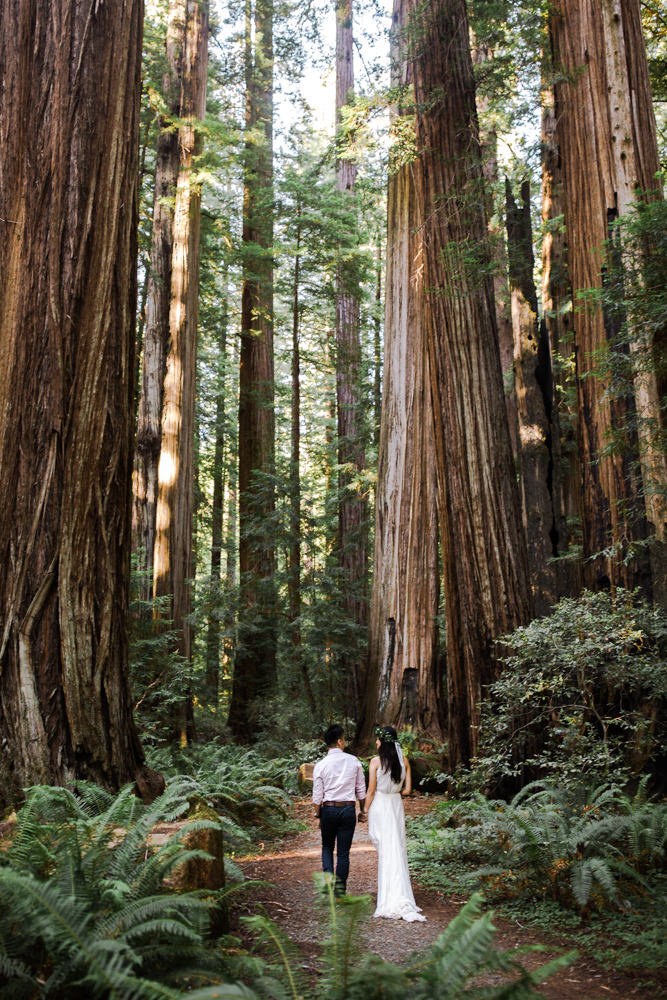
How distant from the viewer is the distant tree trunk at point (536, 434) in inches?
505

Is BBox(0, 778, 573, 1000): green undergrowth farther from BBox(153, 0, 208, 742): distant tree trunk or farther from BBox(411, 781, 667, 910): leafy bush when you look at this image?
BBox(153, 0, 208, 742): distant tree trunk

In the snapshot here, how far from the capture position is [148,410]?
14492 mm

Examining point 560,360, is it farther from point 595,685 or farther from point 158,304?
point 595,685

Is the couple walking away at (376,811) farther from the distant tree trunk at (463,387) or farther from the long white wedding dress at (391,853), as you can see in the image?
A: the distant tree trunk at (463,387)

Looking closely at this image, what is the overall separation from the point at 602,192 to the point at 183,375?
326 inches

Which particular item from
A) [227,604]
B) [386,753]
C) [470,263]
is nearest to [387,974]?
[386,753]

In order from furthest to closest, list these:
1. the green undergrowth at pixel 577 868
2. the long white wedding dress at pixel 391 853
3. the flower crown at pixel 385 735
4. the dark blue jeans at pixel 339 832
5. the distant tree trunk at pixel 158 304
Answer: the distant tree trunk at pixel 158 304
the flower crown at pixel 385 735
the dark blue jeans at pixel 339 832
the long white wedding dress at pixel 391 853
the green undergrowth at pixel 577 868

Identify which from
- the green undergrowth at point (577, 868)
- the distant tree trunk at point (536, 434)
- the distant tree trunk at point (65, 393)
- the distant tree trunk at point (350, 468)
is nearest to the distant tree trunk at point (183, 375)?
the distant tree trunk at point (350, 468)

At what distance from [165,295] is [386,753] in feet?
38.2

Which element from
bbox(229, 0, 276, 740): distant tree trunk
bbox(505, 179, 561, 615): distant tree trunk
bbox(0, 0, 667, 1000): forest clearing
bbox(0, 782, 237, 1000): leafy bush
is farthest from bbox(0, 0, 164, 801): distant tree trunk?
bbox(229, 0, 276, 740): distant tree trunk

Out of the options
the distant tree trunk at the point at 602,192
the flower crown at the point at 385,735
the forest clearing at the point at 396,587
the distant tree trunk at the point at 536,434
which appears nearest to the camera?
the forest clearing at the point at 396,587

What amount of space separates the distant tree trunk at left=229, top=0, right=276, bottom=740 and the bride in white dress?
9102 mm

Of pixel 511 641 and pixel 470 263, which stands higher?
pixel 470 263

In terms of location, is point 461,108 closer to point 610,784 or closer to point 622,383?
point 622,383
